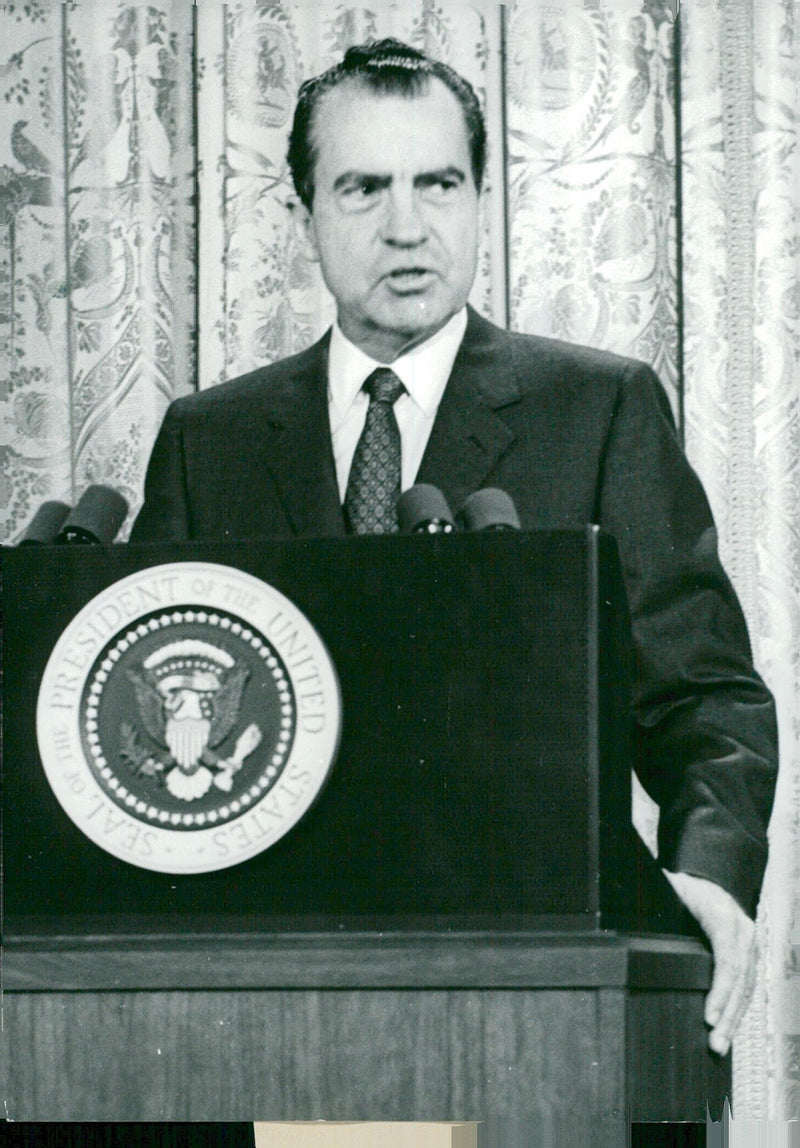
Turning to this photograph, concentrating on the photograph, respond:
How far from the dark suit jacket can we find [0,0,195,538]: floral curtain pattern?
10cm

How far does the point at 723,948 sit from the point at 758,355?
87 cm

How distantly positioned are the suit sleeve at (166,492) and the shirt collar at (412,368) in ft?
0.66

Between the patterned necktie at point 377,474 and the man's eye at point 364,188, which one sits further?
the man's eye at point 364,188

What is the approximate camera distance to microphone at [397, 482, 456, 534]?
55.4 inches

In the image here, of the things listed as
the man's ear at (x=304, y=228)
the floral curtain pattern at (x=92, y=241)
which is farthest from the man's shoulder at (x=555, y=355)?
the floral curtain pattern at (x=92, y=241)

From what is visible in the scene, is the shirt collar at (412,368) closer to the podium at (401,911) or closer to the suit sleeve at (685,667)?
the suit sleeve at (685,667)

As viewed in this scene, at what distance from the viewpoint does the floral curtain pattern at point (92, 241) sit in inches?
88.4

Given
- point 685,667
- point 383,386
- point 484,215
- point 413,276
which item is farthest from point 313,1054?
point 484,215

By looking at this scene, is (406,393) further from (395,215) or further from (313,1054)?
(313,1054)

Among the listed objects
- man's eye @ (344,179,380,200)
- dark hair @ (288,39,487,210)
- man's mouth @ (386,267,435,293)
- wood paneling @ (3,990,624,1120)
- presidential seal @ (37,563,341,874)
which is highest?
dark hair @ (288,39,487,210)

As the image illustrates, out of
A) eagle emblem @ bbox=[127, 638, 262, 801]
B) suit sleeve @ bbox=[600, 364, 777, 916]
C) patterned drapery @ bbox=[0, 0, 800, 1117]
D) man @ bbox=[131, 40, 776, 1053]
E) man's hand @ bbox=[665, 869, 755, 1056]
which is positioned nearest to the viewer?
eagle emblem @ bbox=[127, 638, 262, 801]

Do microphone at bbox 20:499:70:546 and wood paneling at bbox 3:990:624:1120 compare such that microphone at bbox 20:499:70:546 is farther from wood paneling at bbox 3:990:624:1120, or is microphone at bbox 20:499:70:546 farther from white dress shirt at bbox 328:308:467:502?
white dress shirt at bbox 328:308:467:502

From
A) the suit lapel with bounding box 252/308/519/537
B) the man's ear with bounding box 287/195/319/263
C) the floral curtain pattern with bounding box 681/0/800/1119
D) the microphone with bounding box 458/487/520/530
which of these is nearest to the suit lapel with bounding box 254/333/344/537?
the suit lapel with bounding box 252/308/519/537

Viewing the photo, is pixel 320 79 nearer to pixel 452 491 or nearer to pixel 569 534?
pixel 452 491
